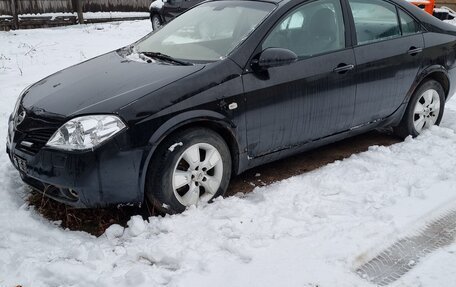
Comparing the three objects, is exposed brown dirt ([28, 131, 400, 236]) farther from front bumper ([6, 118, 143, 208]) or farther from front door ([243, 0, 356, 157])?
front door ([243, 0, 356, 157])

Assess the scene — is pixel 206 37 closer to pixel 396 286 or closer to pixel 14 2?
pixel 396 286

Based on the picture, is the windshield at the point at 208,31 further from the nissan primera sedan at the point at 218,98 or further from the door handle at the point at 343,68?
the door handle at the point at 343,68

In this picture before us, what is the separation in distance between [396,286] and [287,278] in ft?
2.04

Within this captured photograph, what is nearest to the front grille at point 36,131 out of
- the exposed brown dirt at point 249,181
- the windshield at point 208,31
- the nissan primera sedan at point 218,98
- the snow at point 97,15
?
the nissan primera sedan at point 218,98

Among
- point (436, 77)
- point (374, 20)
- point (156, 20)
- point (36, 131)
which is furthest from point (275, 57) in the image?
point (156, 20)

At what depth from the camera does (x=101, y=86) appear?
345 centimetres

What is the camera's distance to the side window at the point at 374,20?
4.35 m

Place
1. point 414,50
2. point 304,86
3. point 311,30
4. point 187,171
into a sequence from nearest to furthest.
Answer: point 187,171
point 304,86
point 311,30
point 414,50

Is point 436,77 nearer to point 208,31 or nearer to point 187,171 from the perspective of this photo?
point 208,31

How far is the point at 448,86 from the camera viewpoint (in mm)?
5172

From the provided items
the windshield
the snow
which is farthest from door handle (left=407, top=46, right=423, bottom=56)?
the snow

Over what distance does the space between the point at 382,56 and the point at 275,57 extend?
1.42 meters

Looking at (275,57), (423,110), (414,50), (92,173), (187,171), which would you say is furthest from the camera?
(423,110)

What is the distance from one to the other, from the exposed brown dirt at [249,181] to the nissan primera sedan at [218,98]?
0.84ft
